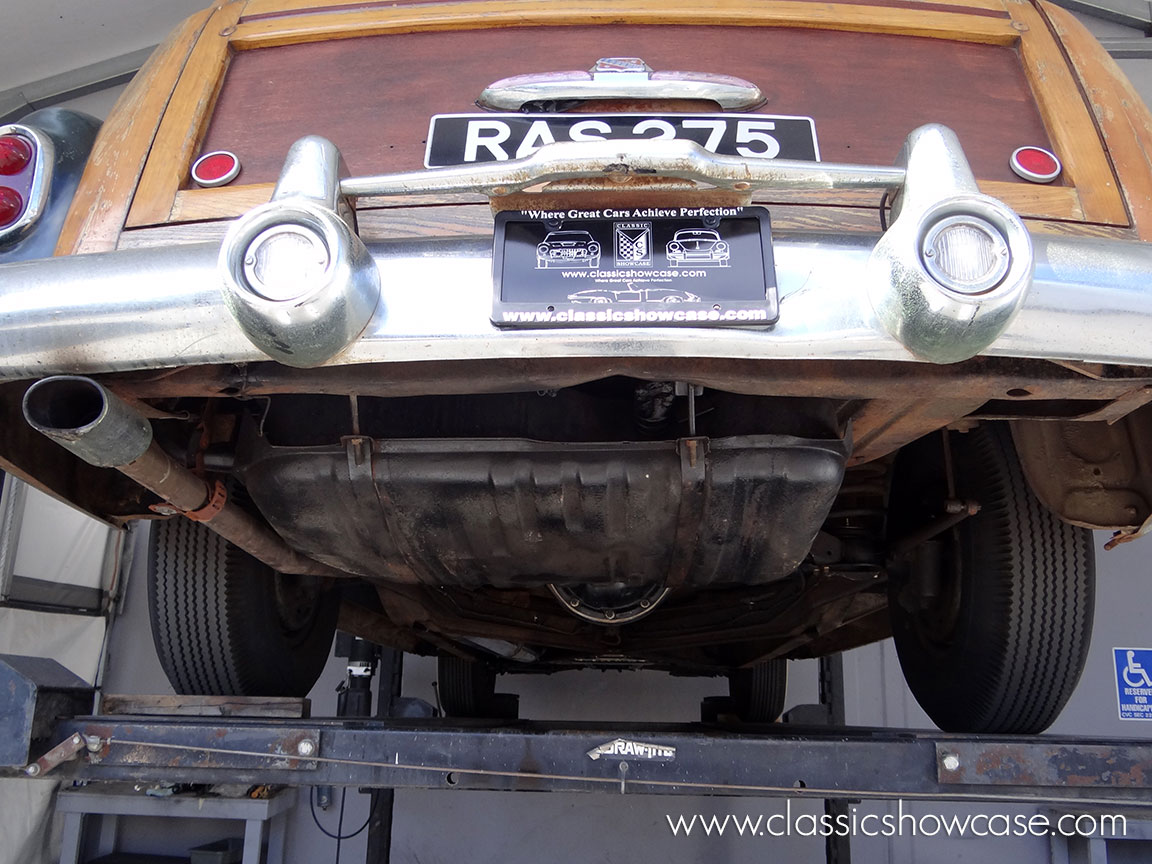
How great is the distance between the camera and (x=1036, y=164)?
47.3 inches

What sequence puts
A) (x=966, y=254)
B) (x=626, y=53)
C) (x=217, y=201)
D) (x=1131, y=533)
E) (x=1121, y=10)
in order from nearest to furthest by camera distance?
(x=966, y=254)
(x=217, y=201)
(x=626, y=53)
(x=1131, y=533)
(x=1121, y=10)

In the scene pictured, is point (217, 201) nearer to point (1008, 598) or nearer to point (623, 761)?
point (623, 761)

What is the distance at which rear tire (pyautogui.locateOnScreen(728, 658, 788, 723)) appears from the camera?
10.6 ft

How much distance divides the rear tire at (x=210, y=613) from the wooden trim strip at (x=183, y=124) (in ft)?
2.54

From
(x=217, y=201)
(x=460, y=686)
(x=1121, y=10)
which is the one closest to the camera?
(x=217, y=201)

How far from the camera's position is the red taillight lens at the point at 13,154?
48.6 inches

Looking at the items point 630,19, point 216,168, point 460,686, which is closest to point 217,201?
point 216,168

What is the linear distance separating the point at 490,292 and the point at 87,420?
1.93ft

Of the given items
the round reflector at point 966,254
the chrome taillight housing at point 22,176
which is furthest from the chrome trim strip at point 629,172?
the chrome taillight housing at point 22,176

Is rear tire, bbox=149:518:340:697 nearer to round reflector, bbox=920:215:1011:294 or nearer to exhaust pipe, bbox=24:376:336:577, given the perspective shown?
exhaust pipe, bbox=24:376:336:577

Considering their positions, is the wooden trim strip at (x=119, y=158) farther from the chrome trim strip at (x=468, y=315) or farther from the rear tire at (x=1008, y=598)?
the rear tire at (x=1008, y=598)

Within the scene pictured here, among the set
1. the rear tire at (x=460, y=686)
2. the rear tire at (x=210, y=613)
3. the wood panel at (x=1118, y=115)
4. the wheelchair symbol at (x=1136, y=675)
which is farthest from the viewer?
the wheelchair symbol at (x=1136, y=675)

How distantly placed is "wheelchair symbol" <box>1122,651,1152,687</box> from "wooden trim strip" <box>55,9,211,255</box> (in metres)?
4.25

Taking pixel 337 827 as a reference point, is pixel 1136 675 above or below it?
above
